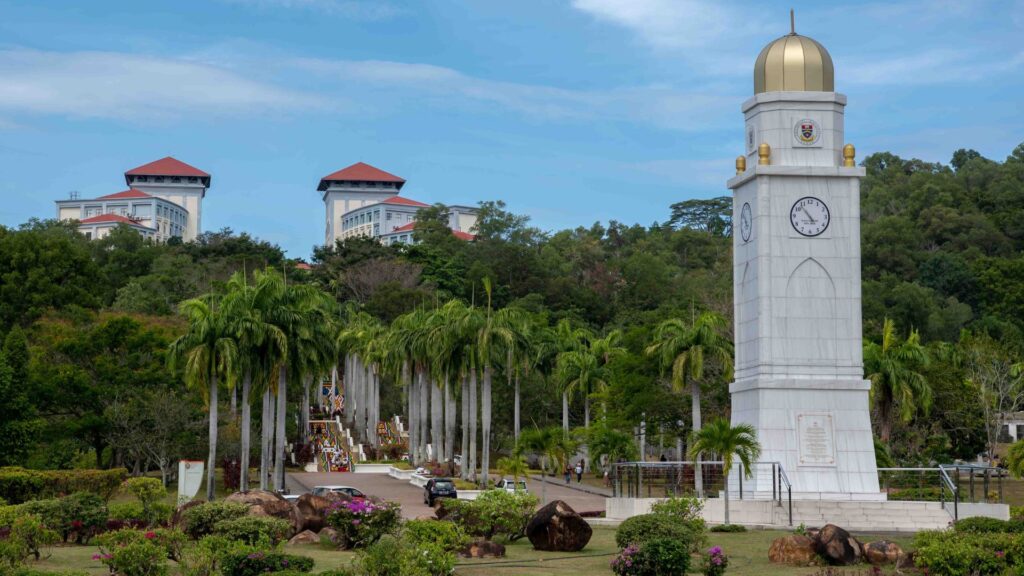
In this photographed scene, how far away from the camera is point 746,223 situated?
46.8 metres

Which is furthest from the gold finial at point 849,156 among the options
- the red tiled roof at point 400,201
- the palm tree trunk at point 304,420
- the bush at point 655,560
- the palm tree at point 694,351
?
the red tiled roof at point 400,201

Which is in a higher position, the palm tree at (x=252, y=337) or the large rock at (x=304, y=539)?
the palm tree at (x=252, y=337)

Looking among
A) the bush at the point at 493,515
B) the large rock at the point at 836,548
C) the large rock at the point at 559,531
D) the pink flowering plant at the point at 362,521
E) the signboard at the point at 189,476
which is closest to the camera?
the large rock at the point at 836,548

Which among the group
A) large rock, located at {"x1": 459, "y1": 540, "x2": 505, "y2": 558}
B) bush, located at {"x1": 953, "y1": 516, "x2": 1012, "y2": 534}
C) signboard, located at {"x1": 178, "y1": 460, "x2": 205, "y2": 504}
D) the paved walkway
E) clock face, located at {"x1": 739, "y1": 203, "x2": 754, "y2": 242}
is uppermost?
clock face, located at {"x1": 739, "y1": 203, "x2": 754, "y2": 242}

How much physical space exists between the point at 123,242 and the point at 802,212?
117m

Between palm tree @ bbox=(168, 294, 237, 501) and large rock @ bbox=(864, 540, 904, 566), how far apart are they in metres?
27.7

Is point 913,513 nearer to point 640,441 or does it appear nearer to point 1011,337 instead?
point 640,441

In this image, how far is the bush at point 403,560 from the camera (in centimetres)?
2186

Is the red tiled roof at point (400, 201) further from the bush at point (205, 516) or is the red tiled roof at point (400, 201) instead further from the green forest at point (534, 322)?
the bush at point (205, 516)

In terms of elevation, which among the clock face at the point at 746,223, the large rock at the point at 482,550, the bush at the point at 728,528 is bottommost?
the bush at the point at 728,528

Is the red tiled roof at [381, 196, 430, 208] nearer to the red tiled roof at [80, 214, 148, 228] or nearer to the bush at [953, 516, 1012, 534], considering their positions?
the red tiled roof at [80, 214, 148, 228]

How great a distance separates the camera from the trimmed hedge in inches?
1718

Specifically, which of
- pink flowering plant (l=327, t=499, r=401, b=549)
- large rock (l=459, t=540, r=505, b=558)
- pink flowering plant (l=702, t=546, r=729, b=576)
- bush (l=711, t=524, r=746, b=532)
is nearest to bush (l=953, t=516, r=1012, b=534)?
pink flowering plant (l=702, t=546, r=729, b=576)

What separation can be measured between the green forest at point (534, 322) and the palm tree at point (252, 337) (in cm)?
39
